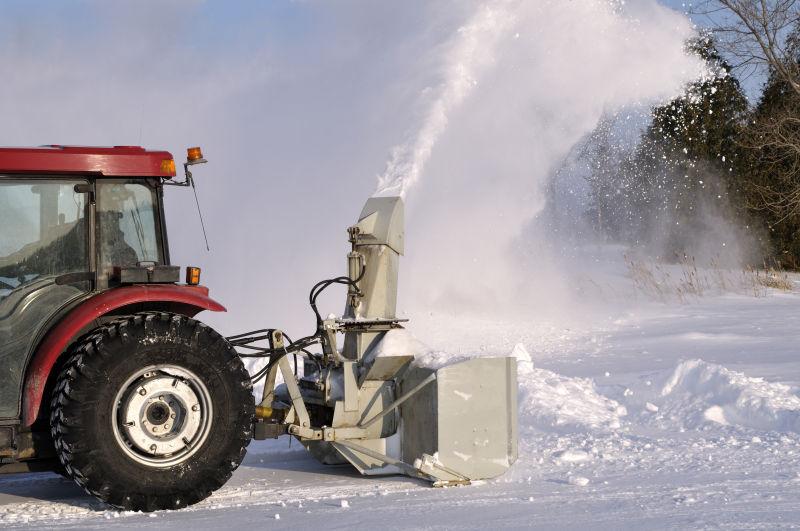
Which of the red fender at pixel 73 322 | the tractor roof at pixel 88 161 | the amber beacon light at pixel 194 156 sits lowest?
the red fender at pixel 73 322

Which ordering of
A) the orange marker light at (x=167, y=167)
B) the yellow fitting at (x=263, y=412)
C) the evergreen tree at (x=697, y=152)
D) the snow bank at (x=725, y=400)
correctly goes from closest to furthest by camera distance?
the orange marker light at (x=167, y=167) < the yellow fitting at (x=263, y=412) < the snow bank at (x=725, y=400) < the evergreen tree at (x=697, y=152)

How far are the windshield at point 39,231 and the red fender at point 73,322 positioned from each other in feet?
0.76

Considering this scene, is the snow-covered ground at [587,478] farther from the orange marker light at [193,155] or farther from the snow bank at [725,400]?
the orange marker light at [193,155]

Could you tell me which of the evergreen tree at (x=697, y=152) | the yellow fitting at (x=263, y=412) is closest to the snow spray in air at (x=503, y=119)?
the yellow fitting at (x=263, y=412)

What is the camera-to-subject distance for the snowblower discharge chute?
5.34 meters

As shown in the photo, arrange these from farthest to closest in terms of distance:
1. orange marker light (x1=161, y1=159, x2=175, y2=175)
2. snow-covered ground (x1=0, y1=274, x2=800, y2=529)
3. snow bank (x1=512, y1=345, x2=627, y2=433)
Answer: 1. snow bank (x1=512, y1=345, x2=627, y2=433)
2. orange marker light (x1=161, y1=159, x2=175, y2=175)
3. snow-covered ground (x1=0, y1=274, x2=800, y2=529)

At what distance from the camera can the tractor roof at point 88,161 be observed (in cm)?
478

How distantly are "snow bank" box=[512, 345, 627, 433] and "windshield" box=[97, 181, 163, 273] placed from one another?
9.02 ft

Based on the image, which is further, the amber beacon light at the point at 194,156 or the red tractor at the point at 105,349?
the amber beacon light at the point at 194,156

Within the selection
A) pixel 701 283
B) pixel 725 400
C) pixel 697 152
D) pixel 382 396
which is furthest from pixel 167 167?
pixel 697 152

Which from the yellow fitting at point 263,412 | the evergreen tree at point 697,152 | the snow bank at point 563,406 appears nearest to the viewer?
the yellow fitting at point 263,412

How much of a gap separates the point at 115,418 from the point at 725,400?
402 cm

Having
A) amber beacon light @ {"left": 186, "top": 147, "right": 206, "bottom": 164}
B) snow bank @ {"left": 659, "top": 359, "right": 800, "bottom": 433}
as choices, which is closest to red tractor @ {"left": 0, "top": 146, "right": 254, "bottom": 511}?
amber beacon light @ {"left": 186, "top": 147, "right": 206, "bottom": 164}

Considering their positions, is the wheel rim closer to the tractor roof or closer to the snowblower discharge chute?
the snowblower discharge chute
